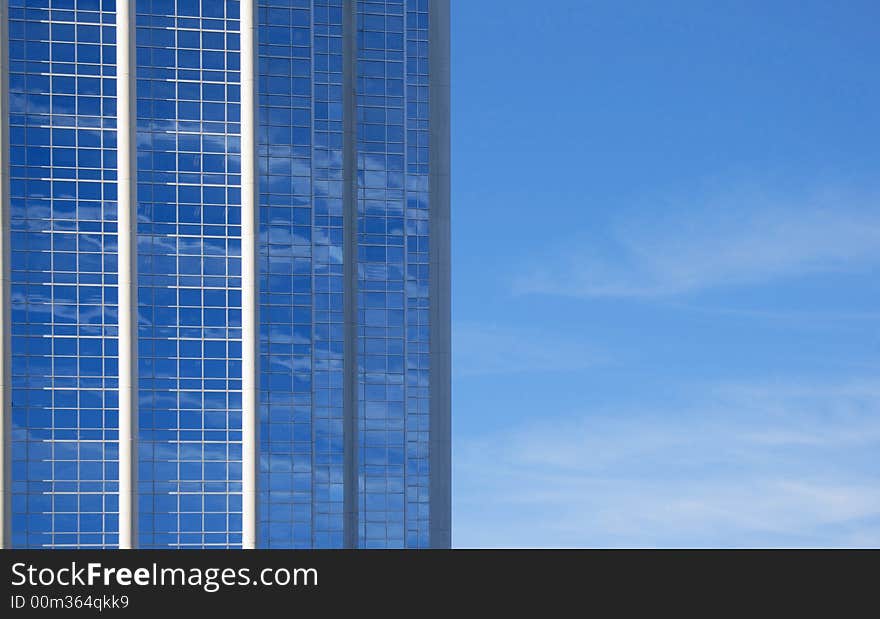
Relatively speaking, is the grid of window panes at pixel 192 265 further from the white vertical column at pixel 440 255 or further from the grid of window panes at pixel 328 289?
the white vertical column at pixel 440 255

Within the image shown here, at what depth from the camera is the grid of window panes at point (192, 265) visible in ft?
273

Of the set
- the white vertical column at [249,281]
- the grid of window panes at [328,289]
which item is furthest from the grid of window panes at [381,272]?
the white vertical column at [249,281]

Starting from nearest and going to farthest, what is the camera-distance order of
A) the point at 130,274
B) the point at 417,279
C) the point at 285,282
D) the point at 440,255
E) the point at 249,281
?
the point at 130,274
the point at 249,281
the point at 285,282
the point at 417,279
the point at 440,255

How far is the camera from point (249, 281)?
8319 centimetres

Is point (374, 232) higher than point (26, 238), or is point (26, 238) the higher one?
point (374, 232)

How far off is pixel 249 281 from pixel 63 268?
41.2 ft

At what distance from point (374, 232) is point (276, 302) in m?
14.9

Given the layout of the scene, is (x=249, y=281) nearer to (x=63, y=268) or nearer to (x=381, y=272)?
(x=63, y=268)

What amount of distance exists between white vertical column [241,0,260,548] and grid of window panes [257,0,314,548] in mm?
13049

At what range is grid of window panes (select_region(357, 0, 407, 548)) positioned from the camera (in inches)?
4227

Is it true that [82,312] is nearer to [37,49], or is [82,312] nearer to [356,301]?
[37,49]

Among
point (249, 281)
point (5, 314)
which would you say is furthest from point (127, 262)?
point (5, 314)

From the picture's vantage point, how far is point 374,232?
109812mm
